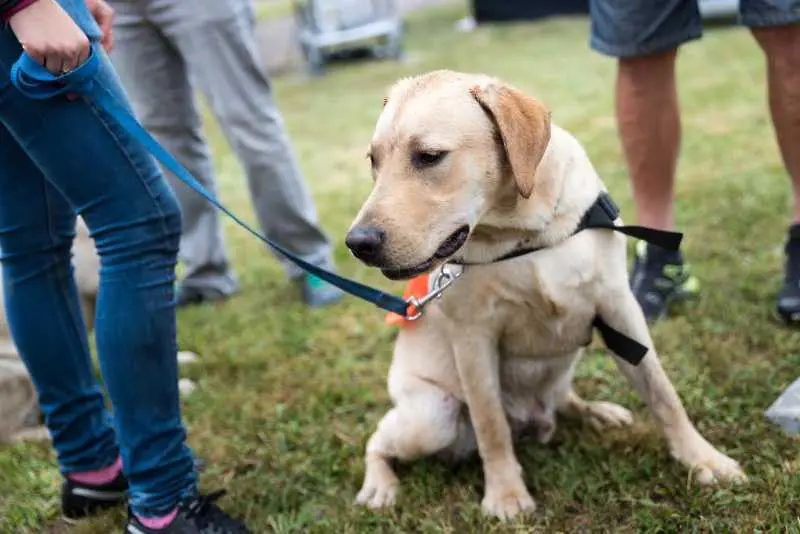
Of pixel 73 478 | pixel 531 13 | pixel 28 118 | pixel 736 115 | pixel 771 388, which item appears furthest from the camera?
pixel 531 13

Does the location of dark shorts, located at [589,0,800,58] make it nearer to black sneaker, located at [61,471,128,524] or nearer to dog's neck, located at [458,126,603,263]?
dog's neck, located at [458,126,603,263]

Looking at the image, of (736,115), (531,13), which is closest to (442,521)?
(736,115)

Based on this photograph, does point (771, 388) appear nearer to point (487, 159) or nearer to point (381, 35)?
point (487, 159)

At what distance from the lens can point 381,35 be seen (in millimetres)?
13039

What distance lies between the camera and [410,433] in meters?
2.39

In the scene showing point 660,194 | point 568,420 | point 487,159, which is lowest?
point 568,420

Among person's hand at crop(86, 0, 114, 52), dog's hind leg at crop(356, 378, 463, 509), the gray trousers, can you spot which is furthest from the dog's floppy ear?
the gray trousers

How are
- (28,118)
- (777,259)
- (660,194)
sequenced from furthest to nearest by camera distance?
(777,259)
(660,194)
(28,118)

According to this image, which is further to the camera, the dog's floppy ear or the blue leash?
the dog's floppy ear

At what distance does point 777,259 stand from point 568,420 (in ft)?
4.70

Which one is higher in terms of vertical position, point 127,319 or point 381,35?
point 127,319

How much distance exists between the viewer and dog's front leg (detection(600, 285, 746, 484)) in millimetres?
2213

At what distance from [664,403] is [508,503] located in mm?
488

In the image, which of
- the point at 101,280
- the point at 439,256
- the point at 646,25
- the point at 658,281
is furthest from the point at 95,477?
the point at 646,25
